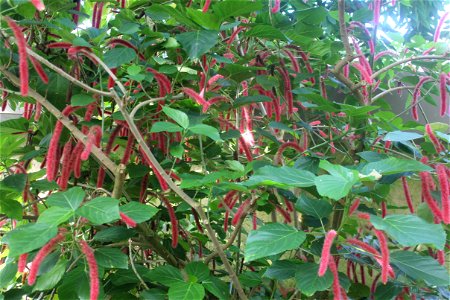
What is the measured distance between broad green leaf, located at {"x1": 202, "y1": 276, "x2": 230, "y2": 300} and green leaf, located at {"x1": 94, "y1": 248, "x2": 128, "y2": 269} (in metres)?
0.19

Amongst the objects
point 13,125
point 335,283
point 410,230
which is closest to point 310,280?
point 335,283

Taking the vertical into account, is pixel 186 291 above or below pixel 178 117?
below

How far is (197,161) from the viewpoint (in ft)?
4.28

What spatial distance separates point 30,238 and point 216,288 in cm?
42

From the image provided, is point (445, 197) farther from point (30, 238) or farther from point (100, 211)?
point (30, 238)

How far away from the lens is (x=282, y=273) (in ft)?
3.20

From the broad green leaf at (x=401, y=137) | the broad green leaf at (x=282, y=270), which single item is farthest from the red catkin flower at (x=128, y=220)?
the broad green leaf at (x=401, y=137)

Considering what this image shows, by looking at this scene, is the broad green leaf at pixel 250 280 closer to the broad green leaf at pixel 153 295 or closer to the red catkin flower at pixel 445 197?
the broad green leaf at pixel 153 295

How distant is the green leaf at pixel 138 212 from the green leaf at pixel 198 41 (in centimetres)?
32

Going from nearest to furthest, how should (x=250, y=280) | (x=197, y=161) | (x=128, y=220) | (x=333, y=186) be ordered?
(x=333, y=186) → (x=128, y=220) → (x=250, y=280) → (x=197, y=161)

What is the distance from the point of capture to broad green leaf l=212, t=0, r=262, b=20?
0.91 meters

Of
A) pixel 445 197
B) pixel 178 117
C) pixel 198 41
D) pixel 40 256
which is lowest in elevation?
pixel 40 256

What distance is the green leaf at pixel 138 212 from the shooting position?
87cm

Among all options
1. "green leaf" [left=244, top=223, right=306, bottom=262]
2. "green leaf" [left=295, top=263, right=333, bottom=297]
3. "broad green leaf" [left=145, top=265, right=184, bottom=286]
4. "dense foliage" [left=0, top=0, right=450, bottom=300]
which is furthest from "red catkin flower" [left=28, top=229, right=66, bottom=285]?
"green leaf" [left=295, top=263, right=333, bottom=297]
